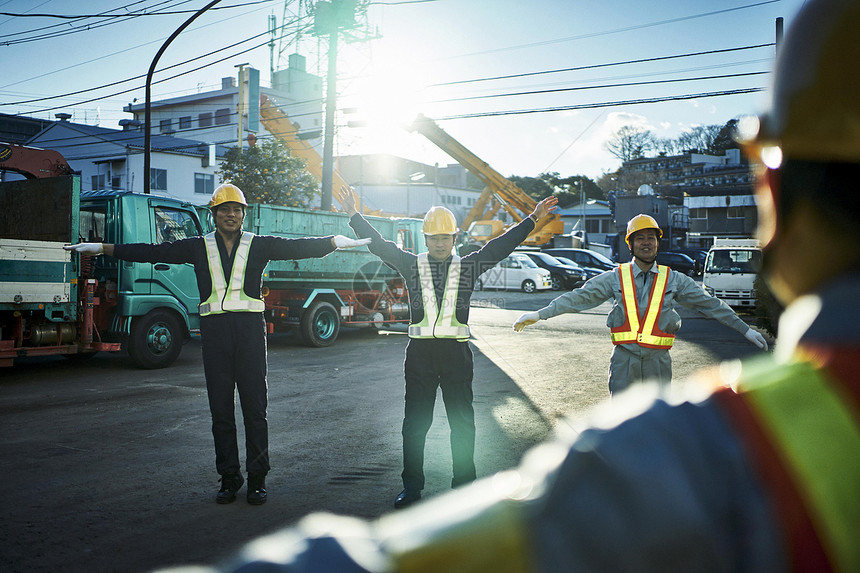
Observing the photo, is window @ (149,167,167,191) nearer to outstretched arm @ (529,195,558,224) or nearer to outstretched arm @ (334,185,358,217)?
outstretched arm @ (334,185,358,217)

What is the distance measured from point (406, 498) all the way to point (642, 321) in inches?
82.2

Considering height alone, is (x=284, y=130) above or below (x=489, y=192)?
above

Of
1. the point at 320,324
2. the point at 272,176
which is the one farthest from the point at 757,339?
the point at 272,176

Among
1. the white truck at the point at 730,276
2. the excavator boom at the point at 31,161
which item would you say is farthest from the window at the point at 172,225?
the white truck at the point at 730,276

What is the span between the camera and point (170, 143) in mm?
43344

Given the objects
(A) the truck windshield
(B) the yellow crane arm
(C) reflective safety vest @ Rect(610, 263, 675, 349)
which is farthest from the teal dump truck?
(B) the yellow crane arm

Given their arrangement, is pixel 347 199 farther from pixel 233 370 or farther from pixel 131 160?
pixel 131 160

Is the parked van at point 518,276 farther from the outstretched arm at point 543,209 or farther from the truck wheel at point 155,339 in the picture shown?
the outstretched arm at point 543,209

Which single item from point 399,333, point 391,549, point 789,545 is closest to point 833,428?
point 789,545

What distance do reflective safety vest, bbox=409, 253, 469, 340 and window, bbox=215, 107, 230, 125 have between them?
48.7 m

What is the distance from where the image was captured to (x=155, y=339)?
10.8 metres

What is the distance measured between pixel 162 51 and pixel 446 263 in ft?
53.1

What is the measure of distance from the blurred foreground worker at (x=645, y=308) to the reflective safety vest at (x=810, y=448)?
4384mm

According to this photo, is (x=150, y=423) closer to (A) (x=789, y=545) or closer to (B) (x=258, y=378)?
(B) (x=258, y=378)
